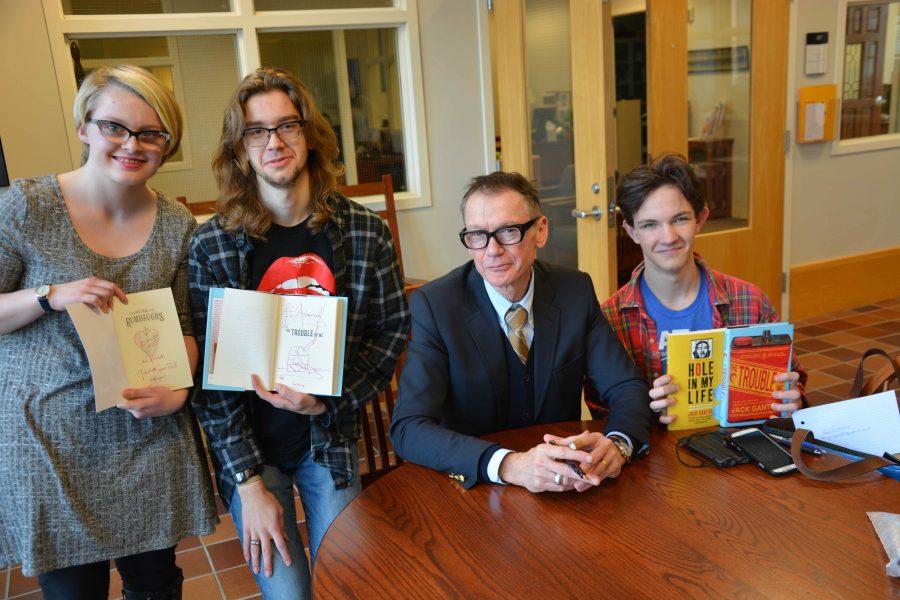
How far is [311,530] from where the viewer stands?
1706 millimetres

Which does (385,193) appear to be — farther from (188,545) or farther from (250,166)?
(250,166)

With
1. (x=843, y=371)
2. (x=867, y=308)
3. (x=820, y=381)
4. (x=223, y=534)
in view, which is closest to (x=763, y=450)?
(x=223, y=534)

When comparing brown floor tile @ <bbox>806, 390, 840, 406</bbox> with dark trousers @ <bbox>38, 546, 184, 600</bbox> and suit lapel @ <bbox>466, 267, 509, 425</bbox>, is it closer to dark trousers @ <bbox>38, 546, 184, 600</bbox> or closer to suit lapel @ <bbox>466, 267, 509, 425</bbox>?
→ suit lapel @ <bbox>466, 267, 509, 425</bbox>

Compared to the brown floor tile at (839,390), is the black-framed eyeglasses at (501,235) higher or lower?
higher

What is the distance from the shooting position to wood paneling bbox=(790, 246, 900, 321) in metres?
5.02

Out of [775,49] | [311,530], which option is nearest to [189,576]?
[311,530]

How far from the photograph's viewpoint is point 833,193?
16.6 ft

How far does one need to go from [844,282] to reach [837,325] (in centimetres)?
49

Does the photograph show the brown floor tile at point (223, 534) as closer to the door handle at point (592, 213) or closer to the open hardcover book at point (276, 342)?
the open hardcover book at point (276, 342)

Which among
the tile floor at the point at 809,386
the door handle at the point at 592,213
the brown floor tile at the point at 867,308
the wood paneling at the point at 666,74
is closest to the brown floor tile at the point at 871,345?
the tile floor at the point at 809,386

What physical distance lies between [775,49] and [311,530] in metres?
3.76

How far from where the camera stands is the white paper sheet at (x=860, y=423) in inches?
56.4

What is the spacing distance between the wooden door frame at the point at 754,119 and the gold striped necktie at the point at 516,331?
2.38 meters

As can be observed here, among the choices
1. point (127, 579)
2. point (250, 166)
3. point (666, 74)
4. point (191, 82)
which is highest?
point (191, 82)
